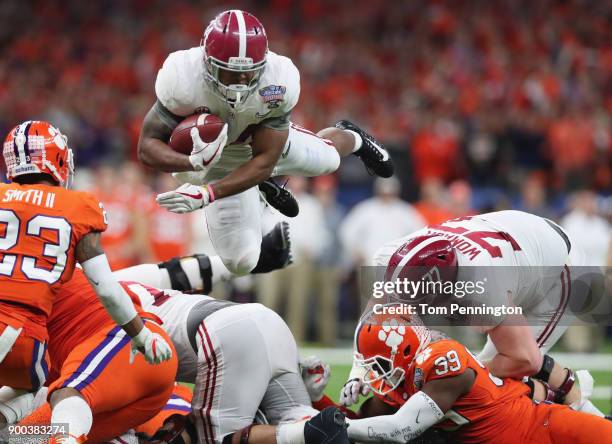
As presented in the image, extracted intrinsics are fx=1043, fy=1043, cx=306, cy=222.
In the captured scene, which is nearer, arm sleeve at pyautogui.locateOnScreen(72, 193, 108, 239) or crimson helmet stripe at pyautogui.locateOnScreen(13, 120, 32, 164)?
arm sleeve at pyautogui.locateOnScreen(72, 193, 108, 239)

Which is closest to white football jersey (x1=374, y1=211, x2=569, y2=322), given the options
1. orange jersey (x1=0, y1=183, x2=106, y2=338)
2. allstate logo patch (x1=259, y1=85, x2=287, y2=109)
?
allstate logo patch (x1=259, y1=85, x2=287, y2=109)

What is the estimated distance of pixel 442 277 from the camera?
4.77 meters

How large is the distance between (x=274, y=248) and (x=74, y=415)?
87.5 inches

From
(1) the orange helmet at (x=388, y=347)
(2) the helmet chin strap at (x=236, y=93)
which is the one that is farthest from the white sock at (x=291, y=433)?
(2) the helmet chin strap at (x=236, y=93)

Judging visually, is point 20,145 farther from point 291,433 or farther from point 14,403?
point 291,433

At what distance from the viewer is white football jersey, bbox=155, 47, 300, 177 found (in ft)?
17.3

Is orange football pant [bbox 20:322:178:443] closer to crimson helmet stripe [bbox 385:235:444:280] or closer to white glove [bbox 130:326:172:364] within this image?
white glove [bbox 130:326:172:364]

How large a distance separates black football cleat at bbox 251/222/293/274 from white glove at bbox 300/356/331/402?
121cm

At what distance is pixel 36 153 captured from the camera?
15.0ft

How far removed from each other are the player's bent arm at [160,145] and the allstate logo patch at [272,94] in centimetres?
46

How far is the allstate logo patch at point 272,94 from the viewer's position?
5.31 metres

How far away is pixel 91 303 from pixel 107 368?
0.40 meters

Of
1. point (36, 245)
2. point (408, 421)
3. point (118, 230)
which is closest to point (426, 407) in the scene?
point (408, 421)

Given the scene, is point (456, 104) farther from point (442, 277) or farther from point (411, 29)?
point (442, 277)
